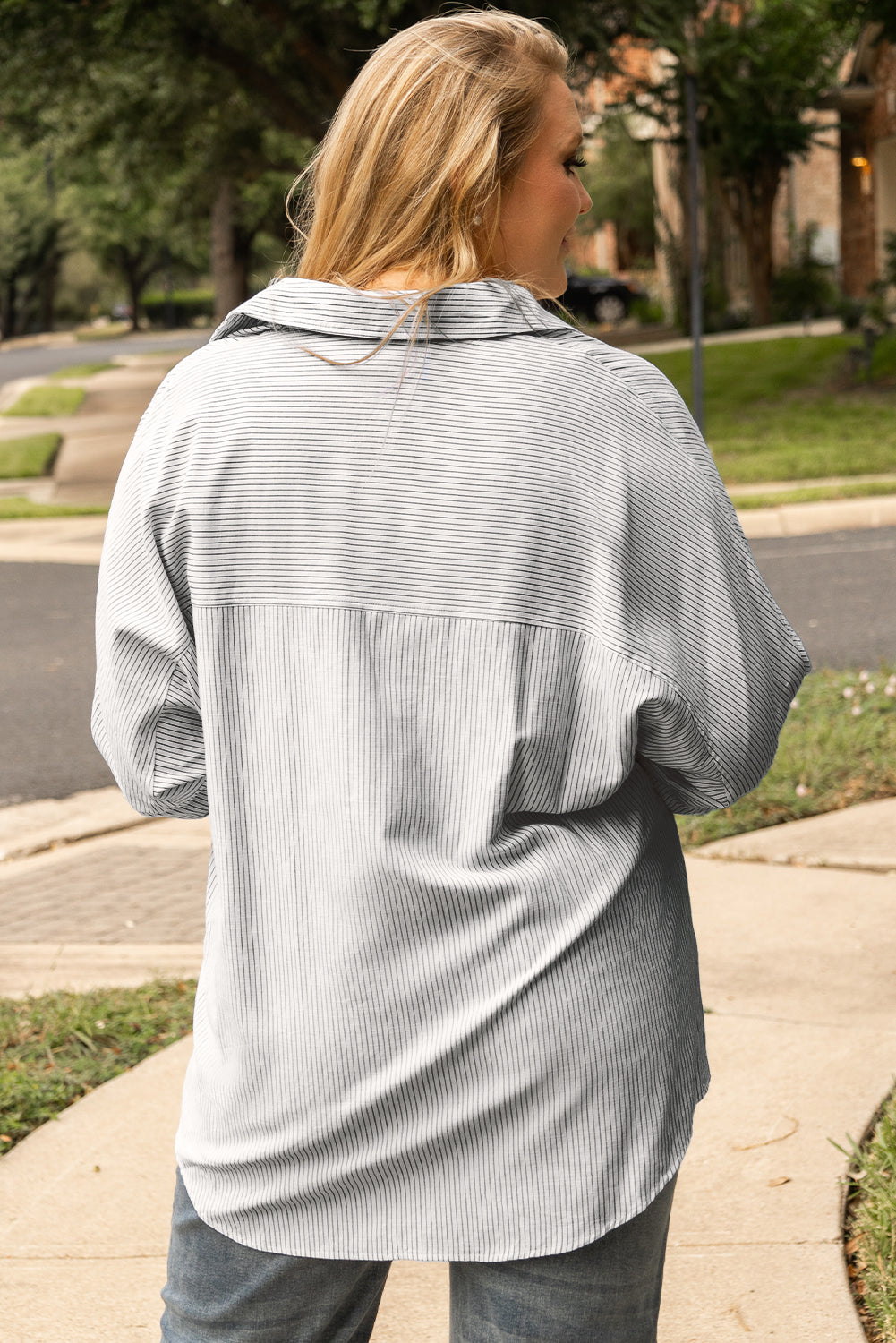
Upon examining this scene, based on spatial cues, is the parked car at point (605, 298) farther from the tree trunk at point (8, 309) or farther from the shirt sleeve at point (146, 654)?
the tree trunk at point (8, 309)

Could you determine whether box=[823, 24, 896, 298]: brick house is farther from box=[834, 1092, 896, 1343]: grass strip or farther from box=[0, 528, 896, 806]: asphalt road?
box=[834, 1092, 896, 1343]: grass strip

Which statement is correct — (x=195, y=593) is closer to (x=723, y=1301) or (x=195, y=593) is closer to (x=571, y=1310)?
(x=571, y=1310)

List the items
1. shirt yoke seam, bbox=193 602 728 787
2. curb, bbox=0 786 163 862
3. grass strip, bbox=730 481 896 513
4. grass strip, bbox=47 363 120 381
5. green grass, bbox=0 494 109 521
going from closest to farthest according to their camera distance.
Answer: shirt yoke seam, bbox=193 602 728 787
curb, bbox=0 786 163 862
grass strip, bbox=730 481 896 513
green grass, bbox=0 494 109 521
grass strip, bbox=47 363 120 381

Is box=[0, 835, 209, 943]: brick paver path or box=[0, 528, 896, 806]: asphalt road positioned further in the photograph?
box=[0, 528, 896, 806]: asphalt road

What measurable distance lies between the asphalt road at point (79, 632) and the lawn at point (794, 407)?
255 centimetres

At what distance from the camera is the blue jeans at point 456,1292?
4.44 ft

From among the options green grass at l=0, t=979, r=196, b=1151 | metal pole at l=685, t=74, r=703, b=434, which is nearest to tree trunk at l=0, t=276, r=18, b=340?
metal pole at l=685, t=74, r=703, b=434

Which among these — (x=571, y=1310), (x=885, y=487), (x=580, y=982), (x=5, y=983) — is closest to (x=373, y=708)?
(x=580, y=982)

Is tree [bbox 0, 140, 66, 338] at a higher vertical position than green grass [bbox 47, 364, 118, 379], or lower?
lower

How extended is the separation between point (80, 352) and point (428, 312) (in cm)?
5233

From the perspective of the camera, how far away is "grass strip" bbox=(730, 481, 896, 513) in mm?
12045

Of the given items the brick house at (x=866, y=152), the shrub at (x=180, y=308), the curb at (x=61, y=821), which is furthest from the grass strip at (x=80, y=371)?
the shrub at (x=180, y=308)

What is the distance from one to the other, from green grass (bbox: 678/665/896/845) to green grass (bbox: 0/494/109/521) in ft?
32.0

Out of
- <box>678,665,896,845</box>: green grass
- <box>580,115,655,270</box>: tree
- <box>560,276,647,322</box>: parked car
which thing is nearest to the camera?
<box>678,665,896,845</box>: green grass
